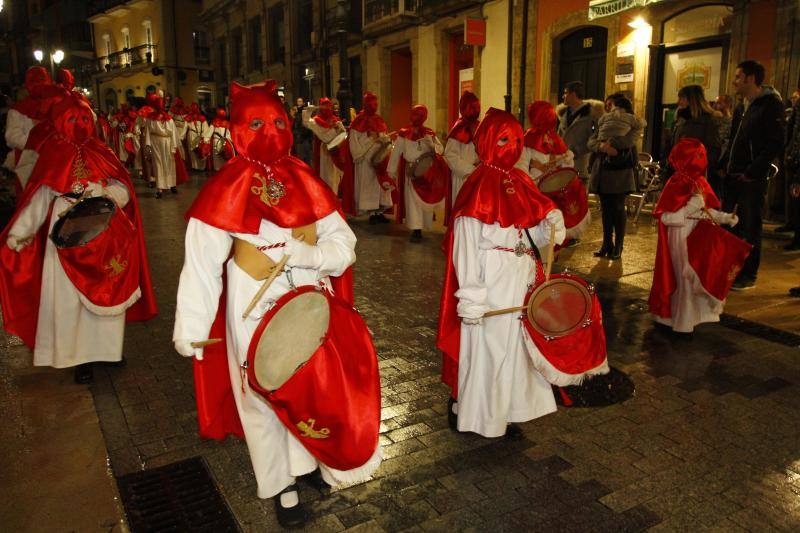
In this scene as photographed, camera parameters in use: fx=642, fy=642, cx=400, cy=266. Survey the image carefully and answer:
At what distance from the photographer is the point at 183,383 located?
4613mm

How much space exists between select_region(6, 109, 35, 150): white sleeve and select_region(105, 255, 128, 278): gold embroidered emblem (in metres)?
3.79

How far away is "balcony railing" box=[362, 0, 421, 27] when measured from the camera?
21.6m

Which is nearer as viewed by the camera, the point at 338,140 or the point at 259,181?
the point at 259,181

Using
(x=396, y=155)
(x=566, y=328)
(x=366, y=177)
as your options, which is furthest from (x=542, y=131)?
(x=566, y=328)

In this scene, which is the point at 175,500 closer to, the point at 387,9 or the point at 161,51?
the point at 387,9

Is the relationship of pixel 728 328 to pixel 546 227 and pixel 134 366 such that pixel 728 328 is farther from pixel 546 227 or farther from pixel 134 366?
pixel 134 366

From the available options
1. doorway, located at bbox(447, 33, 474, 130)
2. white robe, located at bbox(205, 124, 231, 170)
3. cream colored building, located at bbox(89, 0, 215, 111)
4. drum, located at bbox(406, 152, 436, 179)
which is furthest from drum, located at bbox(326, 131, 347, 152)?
cream colored building, located at bbox(89, 0, 215, 111)

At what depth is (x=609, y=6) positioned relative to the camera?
13750 mm

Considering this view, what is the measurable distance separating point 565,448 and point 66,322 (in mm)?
3472

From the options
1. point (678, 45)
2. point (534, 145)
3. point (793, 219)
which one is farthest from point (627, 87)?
point (534, 145)

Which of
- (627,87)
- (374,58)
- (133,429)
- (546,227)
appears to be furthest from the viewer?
(374,58)

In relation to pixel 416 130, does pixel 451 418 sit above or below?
below

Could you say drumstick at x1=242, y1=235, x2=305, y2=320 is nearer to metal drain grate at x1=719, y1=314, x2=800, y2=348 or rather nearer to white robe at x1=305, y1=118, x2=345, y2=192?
metal drain grate at x1=719, y1=314, x2=800, y2=348

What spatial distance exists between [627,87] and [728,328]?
9.87 meters
